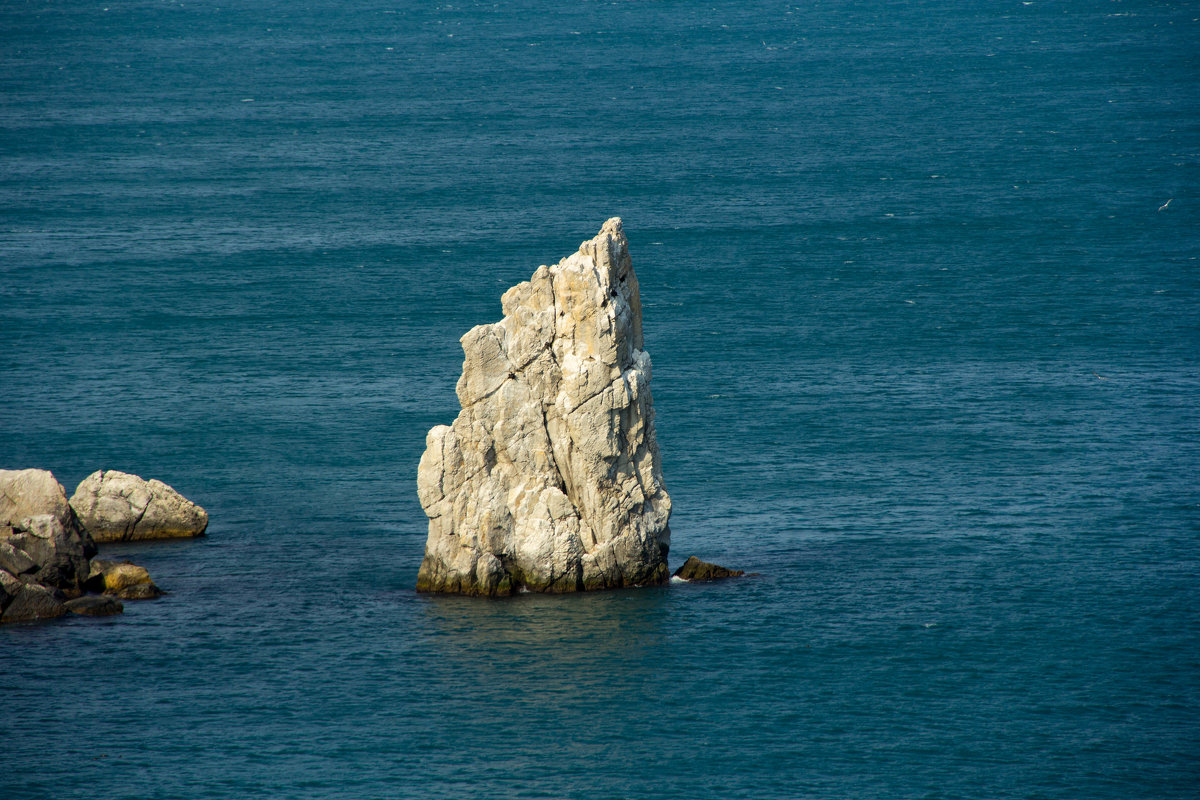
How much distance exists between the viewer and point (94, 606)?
256 feet

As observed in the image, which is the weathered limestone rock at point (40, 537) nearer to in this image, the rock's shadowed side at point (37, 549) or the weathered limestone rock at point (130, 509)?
the rock's shadowed side at point (37, 549)

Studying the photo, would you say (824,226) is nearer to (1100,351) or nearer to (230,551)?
(1100,351)

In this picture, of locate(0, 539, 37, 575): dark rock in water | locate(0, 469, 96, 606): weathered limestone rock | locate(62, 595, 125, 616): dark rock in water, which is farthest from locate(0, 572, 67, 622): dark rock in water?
locate(62, 595, 125, 616): dark rock in water

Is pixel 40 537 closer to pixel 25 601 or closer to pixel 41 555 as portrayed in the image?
pixel 41 555

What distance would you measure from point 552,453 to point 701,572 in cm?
1103

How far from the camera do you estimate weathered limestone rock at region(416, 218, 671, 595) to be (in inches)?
3108

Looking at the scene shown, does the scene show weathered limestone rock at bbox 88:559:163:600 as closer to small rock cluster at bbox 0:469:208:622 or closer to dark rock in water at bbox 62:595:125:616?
small rock cluster at bbox 0:469:208:622

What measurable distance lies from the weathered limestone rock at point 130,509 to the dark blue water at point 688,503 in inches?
97.5

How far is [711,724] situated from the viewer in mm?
67688

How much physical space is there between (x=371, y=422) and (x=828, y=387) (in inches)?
1559

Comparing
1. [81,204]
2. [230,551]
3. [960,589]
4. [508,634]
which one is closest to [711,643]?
[508,634]

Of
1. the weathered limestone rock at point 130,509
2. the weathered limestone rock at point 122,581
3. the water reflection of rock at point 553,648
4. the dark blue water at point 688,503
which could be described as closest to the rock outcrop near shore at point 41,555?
the weathered limestone rock at point 122,581

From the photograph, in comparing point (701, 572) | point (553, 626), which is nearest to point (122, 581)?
point (553, 626)

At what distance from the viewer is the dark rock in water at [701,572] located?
8350cm
